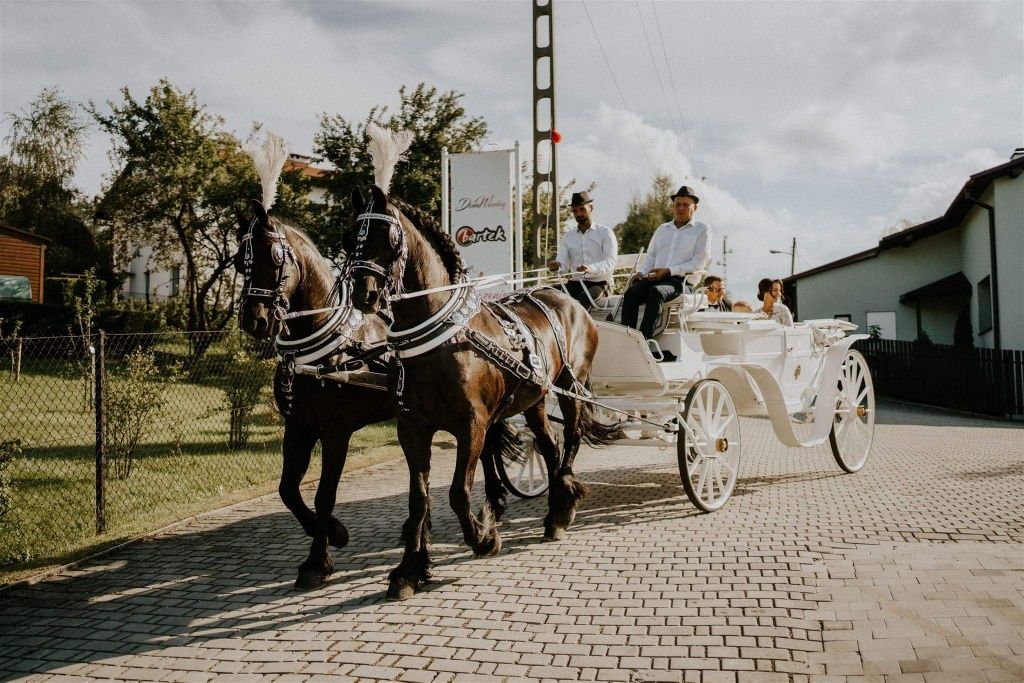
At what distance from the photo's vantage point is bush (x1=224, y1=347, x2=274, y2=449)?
38.9 feet

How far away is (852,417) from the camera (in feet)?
31.2

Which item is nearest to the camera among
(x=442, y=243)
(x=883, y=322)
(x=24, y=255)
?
(x=442, y=243)

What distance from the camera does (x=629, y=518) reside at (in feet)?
23.4

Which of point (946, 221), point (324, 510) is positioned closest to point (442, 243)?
point (324, 510)

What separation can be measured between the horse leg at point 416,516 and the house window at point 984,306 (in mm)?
20717

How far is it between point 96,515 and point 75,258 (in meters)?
31.4

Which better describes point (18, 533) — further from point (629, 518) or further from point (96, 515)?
point (629, 518)

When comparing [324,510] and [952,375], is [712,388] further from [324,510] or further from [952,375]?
[952,375]

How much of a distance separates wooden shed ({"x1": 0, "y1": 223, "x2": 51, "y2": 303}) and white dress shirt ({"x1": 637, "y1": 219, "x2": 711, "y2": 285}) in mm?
27581

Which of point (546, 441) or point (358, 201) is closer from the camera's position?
point (358, 201)

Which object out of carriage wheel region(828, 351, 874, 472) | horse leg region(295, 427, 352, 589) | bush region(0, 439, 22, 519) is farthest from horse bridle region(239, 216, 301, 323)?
carriage wheel region(828, 351, 874, 472)

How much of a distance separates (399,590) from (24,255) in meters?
29.5

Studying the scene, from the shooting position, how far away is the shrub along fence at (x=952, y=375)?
55.8 ft

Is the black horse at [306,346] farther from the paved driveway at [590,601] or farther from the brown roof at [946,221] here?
the brown roof at [946,221]
